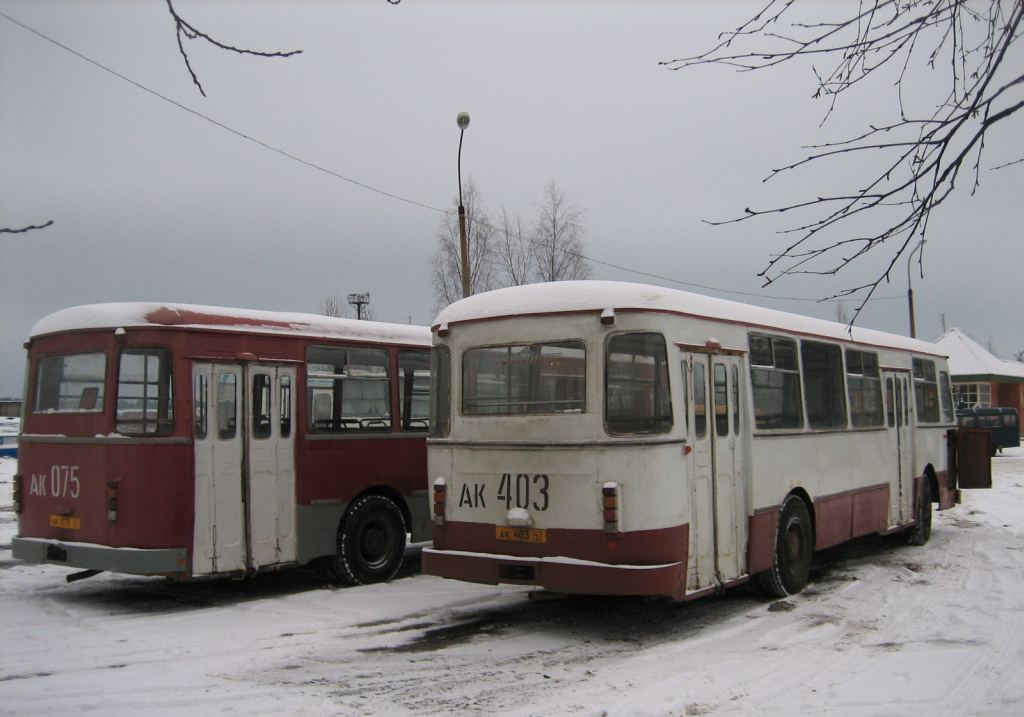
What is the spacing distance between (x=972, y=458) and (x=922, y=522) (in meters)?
2.69

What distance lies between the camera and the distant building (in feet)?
170

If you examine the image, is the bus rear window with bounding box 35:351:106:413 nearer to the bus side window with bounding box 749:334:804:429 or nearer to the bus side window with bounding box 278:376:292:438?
the bus side window with bounding box 278:376:292:438

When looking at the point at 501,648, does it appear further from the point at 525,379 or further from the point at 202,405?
the point at 202,405

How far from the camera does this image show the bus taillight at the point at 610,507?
24.8 feet

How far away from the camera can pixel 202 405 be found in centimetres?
937

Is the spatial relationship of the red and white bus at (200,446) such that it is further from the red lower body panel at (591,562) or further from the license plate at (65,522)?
the red lower body panel at (591,562)

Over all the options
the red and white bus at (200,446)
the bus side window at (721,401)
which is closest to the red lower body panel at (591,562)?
the bus side window at (721,401)

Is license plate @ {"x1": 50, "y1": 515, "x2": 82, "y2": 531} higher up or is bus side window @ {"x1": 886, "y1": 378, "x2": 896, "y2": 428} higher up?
bus side window @ {"x1": 886, "y1": 378, "x2": 896, "y2": 428}

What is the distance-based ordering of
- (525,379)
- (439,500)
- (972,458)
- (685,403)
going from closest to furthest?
(685,403) → (525,379) → (439,500) → (972,458)

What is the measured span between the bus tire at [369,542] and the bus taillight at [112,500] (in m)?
Answer: 2.53

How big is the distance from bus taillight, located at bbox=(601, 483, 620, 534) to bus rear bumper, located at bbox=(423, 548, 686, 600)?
0.31 metres

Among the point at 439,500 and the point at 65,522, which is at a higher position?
the point at 439,500

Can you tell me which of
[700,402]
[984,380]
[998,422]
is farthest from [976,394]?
[700,402]

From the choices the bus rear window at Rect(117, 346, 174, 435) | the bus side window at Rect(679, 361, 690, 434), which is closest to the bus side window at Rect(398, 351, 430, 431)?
the bus rear window at Rect(117, 346, 174, 435)
